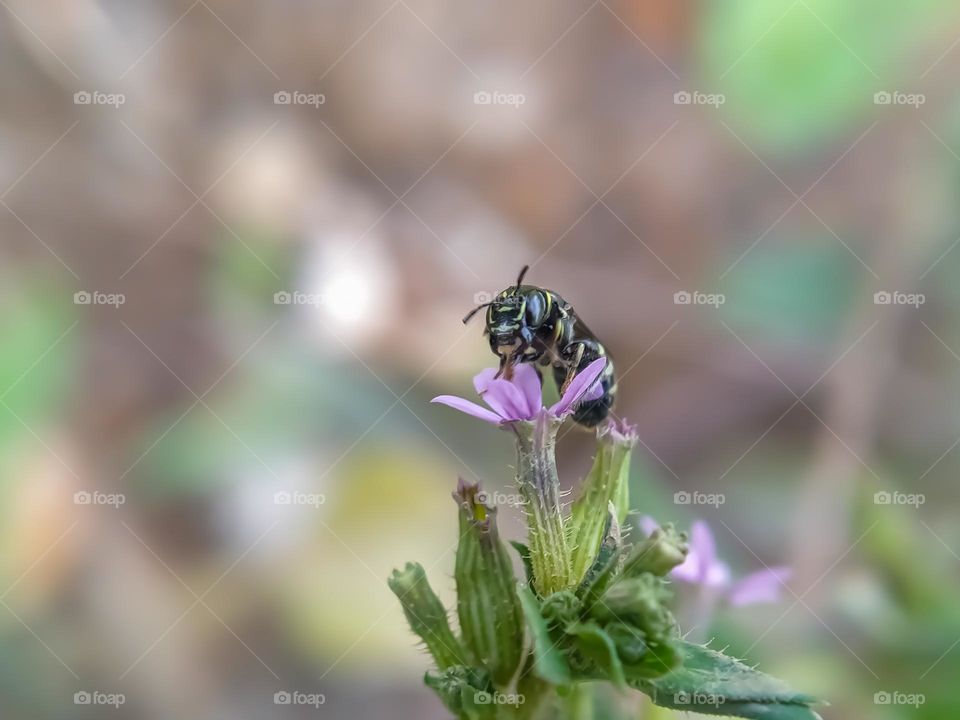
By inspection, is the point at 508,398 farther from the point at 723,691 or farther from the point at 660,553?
the point at 723,691

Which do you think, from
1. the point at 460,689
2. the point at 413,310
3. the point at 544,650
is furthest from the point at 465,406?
the point at 413,310

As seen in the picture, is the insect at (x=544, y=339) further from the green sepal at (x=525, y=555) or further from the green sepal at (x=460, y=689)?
the green sepal at (x=460, y=689)

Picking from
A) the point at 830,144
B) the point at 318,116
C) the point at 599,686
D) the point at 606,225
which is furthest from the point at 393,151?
the point at 599,686

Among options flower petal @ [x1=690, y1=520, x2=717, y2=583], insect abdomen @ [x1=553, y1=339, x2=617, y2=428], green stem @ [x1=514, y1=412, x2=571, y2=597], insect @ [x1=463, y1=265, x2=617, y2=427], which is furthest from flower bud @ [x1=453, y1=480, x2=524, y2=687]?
flower petal @ [x1=690, y1=520, x2=717, y2=583]

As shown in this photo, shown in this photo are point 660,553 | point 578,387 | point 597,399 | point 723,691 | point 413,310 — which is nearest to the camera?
point 723,691

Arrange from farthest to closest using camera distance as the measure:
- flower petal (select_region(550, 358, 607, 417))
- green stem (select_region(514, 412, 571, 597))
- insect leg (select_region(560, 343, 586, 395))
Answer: insect leg (select_region(560, 343, 586, 395)), green stem (select_region(514, 412, 571, 597)), flower petal (select_region(550, 358, 607, 417))

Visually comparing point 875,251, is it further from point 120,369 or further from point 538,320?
point 120,369

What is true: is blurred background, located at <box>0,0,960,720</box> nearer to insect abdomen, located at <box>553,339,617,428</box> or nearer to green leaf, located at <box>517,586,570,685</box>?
insect abdomen, located at <box>553,339,617,428</box>

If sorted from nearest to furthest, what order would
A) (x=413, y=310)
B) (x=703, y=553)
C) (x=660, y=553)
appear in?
(x=660, y=553) < (x=703, y=553) < (x=413, y=310)
